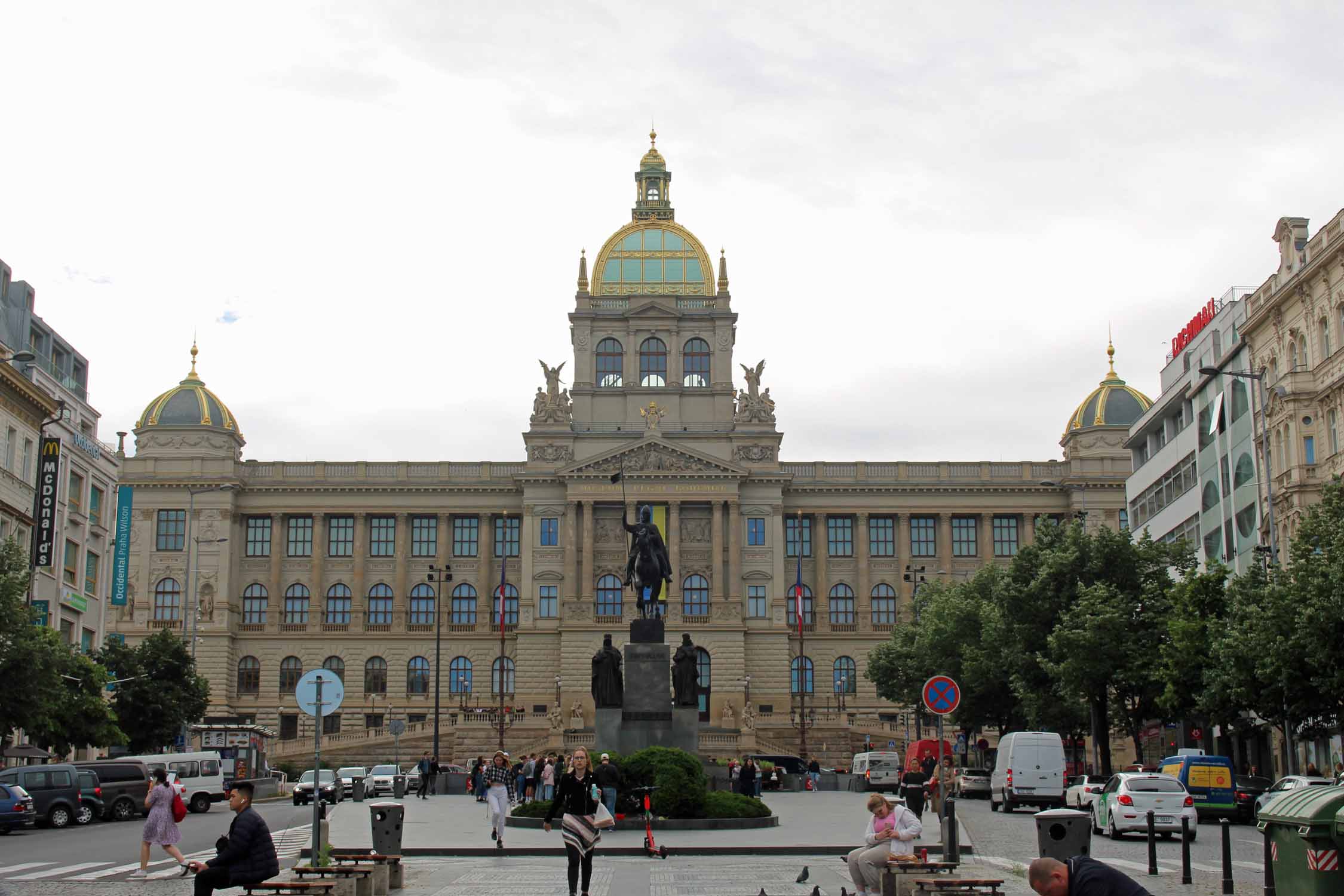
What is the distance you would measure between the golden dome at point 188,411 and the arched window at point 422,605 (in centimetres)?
1645

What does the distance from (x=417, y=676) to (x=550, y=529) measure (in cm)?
1321

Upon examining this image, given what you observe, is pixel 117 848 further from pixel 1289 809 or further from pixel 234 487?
pixel 234 487

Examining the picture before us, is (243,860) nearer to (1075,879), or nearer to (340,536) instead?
(1075,879)

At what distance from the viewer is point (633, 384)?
10825 cm

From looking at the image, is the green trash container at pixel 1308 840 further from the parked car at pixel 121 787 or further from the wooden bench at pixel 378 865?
the parked car at pixel 121 787

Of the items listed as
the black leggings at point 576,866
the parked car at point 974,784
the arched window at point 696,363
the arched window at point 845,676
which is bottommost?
the parked car at point 974,784

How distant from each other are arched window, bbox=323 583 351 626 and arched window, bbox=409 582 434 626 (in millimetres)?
4267

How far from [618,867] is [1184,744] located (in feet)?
178

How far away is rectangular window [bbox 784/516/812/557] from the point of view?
107688mm

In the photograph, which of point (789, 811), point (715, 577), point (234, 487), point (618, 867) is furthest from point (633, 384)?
point (618, 867)

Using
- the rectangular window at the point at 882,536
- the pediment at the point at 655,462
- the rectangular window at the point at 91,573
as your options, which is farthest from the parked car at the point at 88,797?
the rectangular window at the point at 882,536

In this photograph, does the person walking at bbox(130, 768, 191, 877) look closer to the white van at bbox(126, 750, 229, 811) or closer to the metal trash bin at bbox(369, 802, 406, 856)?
the metal trash bin at bbox(369, 802, 406, 856)

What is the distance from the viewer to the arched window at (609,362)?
10912 cm

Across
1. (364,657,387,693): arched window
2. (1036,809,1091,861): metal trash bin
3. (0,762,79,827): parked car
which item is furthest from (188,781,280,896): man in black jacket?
(364,657,387,693): arched window
